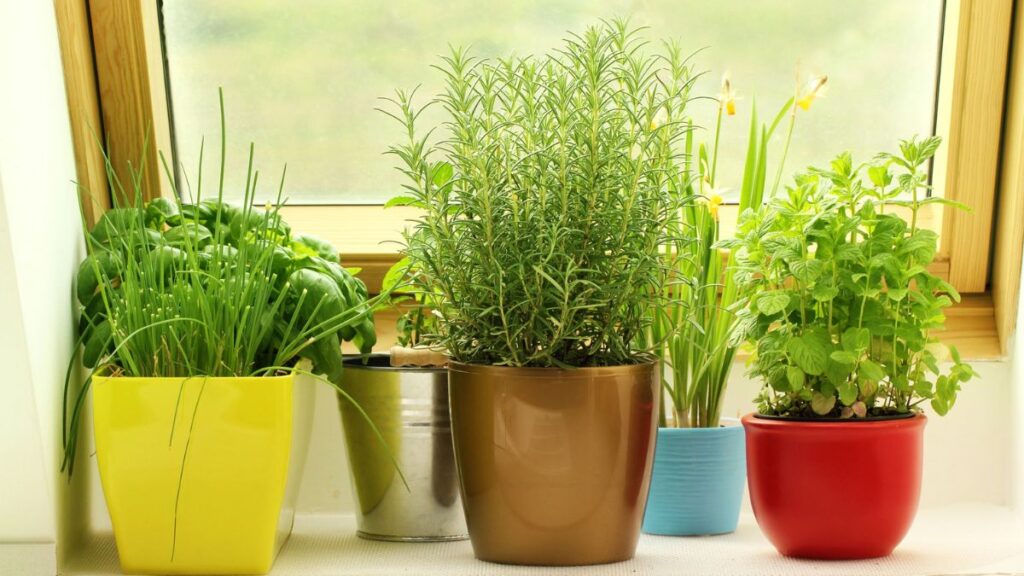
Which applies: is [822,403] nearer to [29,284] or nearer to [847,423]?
[847,423]

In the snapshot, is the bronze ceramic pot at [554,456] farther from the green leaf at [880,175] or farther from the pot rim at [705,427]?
the green leaf at [880,175]

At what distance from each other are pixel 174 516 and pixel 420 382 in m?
0.29

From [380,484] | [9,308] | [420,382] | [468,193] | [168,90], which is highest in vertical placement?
[168,90]

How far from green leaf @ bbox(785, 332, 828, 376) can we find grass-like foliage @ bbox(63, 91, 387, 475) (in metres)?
0.44

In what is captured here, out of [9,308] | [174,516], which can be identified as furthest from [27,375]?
[174,516]

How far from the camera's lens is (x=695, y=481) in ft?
3.83

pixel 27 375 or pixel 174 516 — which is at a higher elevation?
pixel 27 375

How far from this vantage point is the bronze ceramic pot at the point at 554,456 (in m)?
0.95

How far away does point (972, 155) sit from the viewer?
133 cm

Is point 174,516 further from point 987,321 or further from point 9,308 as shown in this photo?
point 987,321

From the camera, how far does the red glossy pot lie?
968 mm

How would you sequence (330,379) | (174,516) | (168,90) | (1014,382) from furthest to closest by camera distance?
(168,90) < (1014,382) < (330,379) < (174,516)

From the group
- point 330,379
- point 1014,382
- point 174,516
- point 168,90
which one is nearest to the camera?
point 174,516

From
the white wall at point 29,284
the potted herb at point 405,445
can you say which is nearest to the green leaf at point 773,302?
the potted herb at point 405,445
